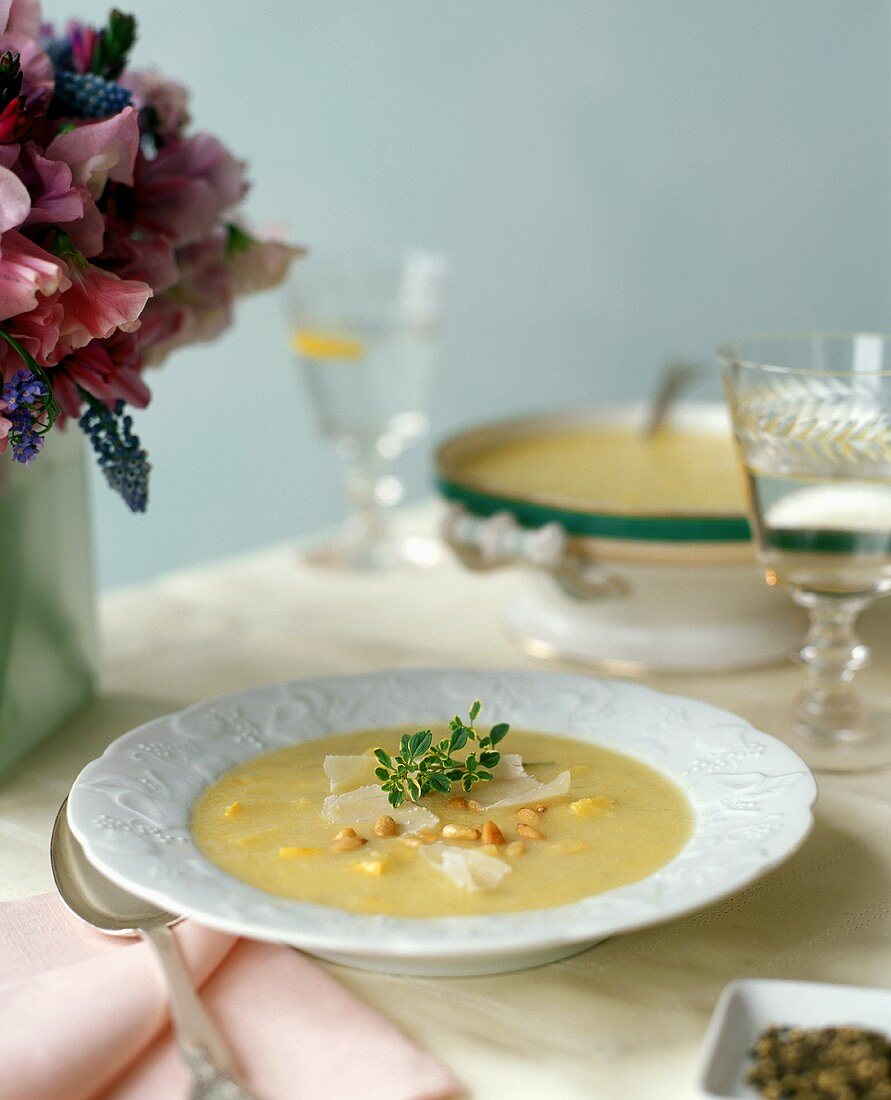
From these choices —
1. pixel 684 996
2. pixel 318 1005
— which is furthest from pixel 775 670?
pixel 318 1005

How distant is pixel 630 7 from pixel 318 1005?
8.98 feet

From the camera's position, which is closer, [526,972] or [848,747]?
[526,972]

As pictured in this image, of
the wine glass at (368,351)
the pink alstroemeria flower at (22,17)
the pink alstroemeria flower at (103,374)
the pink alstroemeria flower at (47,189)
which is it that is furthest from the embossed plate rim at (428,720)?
the wine glass at (368,351)

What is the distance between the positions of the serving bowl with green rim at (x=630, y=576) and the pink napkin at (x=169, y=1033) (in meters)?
0.53

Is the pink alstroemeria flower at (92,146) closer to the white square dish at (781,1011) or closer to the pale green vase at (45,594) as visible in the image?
the pale green vase at (45,594)

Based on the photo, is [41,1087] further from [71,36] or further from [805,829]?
[71,36]

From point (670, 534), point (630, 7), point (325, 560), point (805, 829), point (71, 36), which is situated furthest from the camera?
point (630, 7)

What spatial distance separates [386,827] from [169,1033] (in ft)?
0.53

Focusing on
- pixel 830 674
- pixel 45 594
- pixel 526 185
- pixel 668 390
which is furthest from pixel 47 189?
pixel 526 185

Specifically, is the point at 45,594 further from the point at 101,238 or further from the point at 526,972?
the point at 526,972

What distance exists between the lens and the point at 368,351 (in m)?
1.49

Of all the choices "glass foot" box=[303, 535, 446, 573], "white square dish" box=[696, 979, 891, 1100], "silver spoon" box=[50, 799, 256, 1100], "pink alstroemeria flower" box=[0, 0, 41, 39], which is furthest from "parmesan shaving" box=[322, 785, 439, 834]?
"glass foot" box=[303, 535, 446, 573]

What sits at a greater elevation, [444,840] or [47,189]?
[47,189]

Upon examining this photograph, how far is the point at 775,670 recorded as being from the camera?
121 cm
